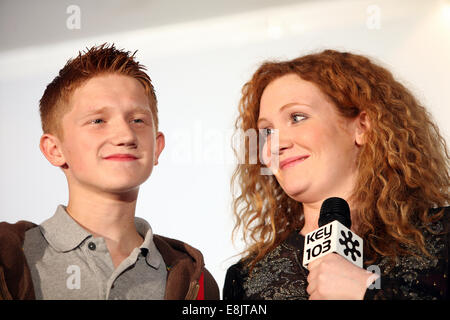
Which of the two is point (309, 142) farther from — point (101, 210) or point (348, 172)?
point (101, 210)

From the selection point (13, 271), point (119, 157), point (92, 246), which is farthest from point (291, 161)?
point (13, 271)

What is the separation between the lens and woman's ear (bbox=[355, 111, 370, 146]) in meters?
2.42

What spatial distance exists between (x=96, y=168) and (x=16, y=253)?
38cm

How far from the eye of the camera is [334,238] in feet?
5.80

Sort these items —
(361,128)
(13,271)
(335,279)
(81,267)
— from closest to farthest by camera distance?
(335,279)
(13,271)
(81,267)
(361,128)

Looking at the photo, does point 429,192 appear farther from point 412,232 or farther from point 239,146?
point 239,146

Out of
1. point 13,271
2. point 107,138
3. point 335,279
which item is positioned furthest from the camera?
point 107,138

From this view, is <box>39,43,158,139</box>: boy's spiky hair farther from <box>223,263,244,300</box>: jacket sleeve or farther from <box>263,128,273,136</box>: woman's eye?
<box>223,263,244,300</box>: jacket sleeve

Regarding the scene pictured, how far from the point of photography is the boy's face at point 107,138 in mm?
2061

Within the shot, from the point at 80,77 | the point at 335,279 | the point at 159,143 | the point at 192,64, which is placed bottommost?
the point at 335,279

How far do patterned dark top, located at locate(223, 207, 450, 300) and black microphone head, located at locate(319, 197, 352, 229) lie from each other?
23 centimetres

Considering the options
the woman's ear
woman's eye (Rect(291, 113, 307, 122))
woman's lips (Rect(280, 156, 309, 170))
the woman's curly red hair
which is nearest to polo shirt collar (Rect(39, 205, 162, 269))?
the woman's curly red hair

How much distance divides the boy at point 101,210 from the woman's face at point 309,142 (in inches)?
18.1

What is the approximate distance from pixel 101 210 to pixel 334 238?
82 cm
